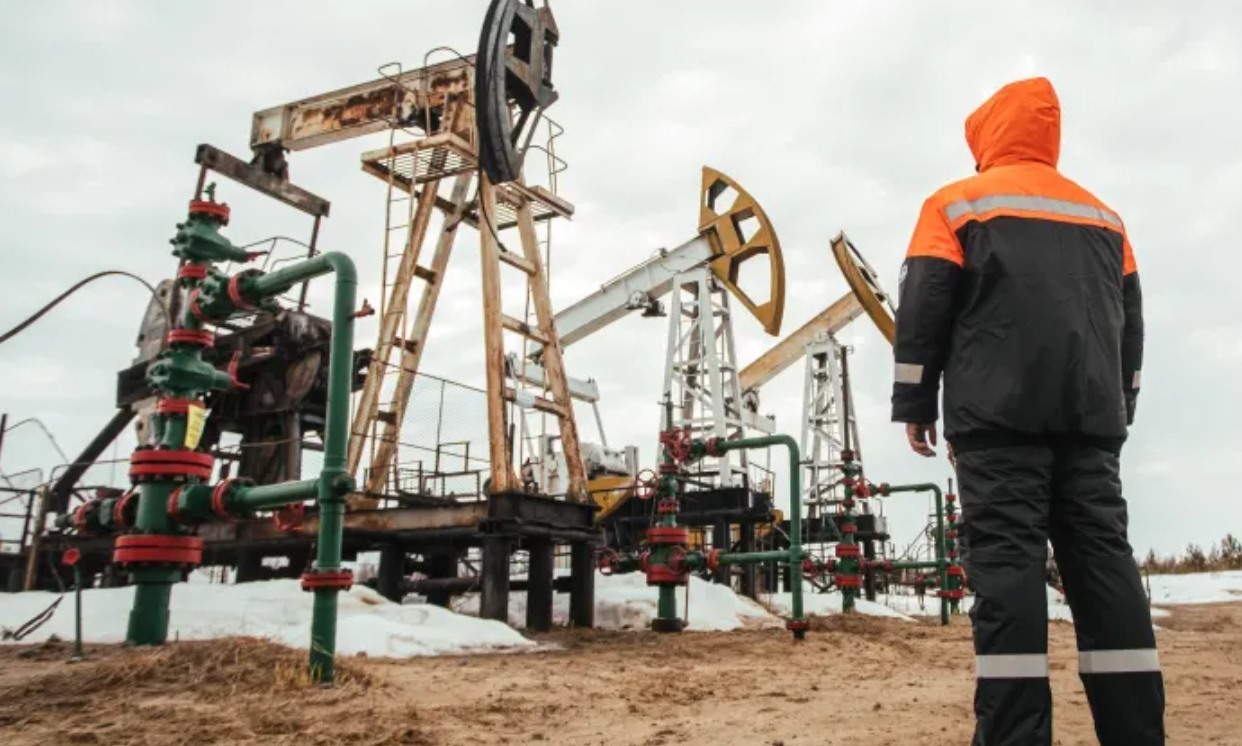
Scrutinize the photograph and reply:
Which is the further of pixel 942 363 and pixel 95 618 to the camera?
pixel 95 618

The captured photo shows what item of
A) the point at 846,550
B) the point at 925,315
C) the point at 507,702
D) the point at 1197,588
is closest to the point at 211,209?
the point at 507,702

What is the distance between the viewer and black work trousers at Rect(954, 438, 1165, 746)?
2.28m

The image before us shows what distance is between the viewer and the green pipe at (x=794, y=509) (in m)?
7.61

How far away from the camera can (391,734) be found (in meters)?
2.91

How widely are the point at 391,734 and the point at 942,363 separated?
190cm

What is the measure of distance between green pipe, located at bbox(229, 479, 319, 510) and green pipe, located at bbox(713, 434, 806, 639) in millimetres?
4520

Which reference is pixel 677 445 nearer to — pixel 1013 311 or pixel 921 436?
pixel 921 436

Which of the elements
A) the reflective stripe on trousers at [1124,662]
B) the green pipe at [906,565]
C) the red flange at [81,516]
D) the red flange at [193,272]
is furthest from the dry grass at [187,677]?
the green pipe at [906,565]

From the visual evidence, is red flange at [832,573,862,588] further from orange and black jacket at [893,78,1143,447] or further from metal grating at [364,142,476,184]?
orange and black jacket at [893,78,1143,447]

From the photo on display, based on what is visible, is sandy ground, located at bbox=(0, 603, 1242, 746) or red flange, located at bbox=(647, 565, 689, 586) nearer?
sandy ground, located at bbox=(0, 603, 1242, 746)

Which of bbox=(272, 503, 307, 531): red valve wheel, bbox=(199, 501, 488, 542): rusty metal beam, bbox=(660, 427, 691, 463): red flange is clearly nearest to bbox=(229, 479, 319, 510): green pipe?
bbox=(272, 503, 307, 531): red valve wheel

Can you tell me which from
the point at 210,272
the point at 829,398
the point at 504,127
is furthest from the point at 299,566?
the point at 829,398

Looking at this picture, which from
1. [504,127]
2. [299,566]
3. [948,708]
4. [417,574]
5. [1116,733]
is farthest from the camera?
[417,574]

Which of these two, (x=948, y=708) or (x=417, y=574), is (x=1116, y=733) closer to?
(x=948, y=708)
